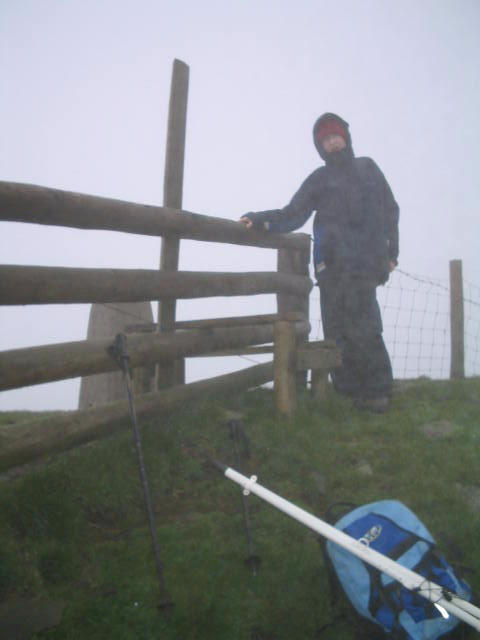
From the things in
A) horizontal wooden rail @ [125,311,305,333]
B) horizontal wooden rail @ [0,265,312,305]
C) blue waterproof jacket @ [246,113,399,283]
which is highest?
blue waterproof jacket @ [246,113,399,283]

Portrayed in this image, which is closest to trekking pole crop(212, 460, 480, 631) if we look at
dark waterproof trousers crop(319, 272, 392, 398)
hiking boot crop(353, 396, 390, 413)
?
hiking boot crop(353, 396, 390, 413)

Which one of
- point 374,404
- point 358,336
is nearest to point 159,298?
point 358,336

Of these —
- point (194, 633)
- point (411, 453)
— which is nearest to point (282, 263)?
point (411, 453)

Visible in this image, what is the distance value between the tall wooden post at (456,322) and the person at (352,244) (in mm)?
2886

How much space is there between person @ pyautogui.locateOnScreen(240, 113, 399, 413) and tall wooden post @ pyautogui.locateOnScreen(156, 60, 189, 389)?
1383 millimetres

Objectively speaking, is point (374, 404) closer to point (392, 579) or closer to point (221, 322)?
point (221, 322)

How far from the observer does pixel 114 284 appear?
4.10 meters

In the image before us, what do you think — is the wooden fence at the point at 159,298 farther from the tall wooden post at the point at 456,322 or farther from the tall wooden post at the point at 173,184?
the tall wooden post at the point at 456,322

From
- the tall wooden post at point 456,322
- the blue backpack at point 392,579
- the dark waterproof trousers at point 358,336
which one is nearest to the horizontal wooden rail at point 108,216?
the dark waterproof trousers at point 358,336

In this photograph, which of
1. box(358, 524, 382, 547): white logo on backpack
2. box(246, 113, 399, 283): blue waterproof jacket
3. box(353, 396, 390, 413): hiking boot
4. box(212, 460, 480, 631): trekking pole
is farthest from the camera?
box(246, 113, 399, 283): blue waterproof jacket

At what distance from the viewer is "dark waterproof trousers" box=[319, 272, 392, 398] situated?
20.4 ft

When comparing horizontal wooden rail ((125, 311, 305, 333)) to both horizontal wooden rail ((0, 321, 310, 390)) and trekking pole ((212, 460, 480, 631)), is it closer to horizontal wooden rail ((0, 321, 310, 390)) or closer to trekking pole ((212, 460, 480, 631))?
horizontal wooden rail ((0, 321, 310, 390))

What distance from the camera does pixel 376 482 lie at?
430 cm

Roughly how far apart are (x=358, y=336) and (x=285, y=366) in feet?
4.24
